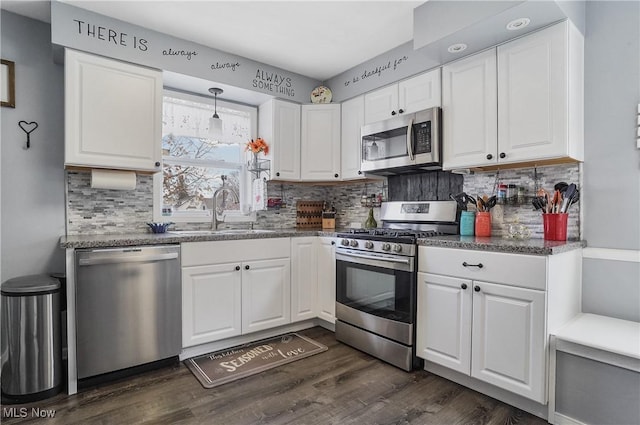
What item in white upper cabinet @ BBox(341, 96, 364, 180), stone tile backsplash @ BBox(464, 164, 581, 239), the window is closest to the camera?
stone tile backsplash @ BBox(464, 164, 581, 239)

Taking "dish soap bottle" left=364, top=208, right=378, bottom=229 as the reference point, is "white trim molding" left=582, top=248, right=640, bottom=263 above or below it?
below

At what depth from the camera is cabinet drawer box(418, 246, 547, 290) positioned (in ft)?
5.91

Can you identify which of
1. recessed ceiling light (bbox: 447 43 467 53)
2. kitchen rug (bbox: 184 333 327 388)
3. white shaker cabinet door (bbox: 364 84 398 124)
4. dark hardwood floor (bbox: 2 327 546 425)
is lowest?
dark hardwood floor (bbox: 2 327 546 425)

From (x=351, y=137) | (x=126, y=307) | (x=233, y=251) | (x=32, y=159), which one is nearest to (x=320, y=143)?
(x=351, y=137)

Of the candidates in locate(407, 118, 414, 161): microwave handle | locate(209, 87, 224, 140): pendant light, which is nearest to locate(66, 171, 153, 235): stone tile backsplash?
locate(209, 87, 224, 140): pendant light

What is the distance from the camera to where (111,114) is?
8.20 ft

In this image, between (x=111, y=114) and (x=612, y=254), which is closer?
(x=612, y=254)

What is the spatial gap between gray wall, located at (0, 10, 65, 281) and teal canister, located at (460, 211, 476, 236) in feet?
9.83

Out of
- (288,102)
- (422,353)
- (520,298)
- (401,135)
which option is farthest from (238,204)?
(520,298)

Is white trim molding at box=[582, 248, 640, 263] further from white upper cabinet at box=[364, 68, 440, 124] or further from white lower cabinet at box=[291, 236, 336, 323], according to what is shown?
white lower cabinet at box=[291, 236, 336, 323]

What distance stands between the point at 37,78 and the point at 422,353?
3343mm

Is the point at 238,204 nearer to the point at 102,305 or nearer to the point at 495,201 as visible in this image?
the point at 102,305

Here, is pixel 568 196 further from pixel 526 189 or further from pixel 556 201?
pixel 526 189

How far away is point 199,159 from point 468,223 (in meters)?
2.47
